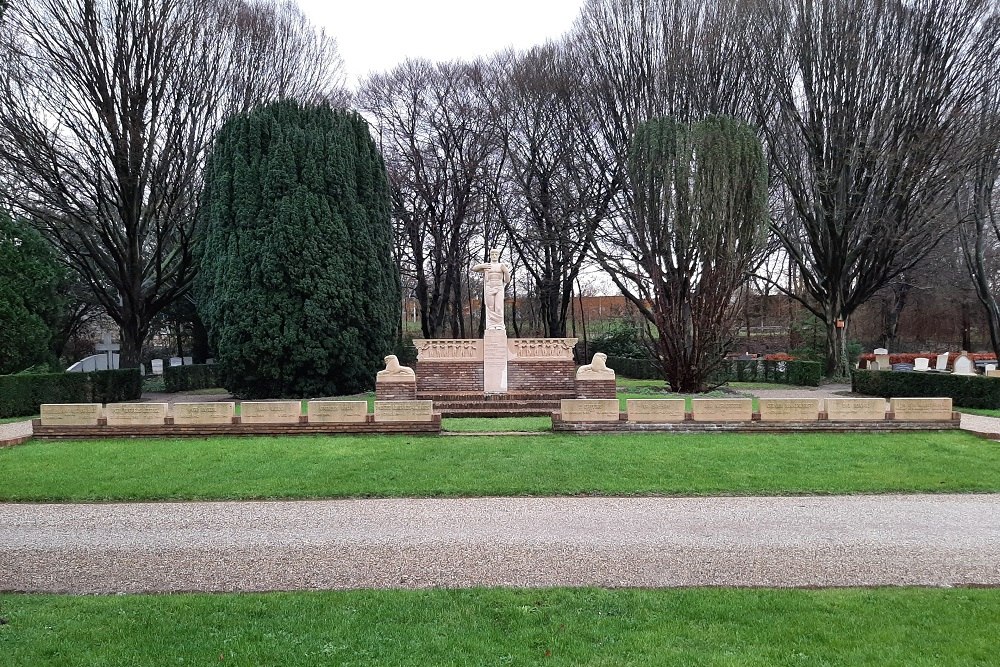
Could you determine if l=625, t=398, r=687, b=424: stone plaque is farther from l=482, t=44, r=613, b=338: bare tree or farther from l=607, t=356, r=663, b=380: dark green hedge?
l=482, t=44, r=613, b=338: bare tree

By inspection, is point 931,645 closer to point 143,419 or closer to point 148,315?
point 143,419

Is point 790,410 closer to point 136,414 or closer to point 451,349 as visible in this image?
point 451,349

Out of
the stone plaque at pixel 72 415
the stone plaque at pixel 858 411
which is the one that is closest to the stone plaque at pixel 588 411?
the stone plaque at pixel 858 411

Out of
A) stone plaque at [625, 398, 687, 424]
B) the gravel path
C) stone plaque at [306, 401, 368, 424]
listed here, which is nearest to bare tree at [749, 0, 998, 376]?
stone plaque at [625, 398, 687, 424]

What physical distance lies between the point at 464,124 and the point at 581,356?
614 inches

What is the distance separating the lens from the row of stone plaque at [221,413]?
1361cm

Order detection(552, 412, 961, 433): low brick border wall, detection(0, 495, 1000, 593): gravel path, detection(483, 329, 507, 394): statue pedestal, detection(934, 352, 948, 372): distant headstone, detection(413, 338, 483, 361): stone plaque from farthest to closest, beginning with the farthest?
detection(934, 352, 948, 372): distant headstone → detection(413, 338, 483, 361): stone plaque → detection(483, 329, 507, 394): statue pedestal → detection(552, 412, 961, 433): low brick border wall → detection(0, 495, 1000, 593): gravel path

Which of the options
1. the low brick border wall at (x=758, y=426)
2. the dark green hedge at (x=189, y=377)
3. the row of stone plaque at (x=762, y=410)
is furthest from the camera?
the dark green hedge at (x=189, y=377)

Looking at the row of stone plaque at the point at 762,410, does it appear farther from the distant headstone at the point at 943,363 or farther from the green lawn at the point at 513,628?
the distant headstone at the point at 943,363

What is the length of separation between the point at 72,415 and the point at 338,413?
5443mm

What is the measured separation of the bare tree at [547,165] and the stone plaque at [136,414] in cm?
2017

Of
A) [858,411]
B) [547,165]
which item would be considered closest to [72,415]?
[858,411]

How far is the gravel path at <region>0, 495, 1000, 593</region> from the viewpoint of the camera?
5.75m

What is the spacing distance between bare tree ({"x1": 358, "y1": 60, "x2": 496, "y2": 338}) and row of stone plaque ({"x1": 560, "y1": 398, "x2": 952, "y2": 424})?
23.1m
